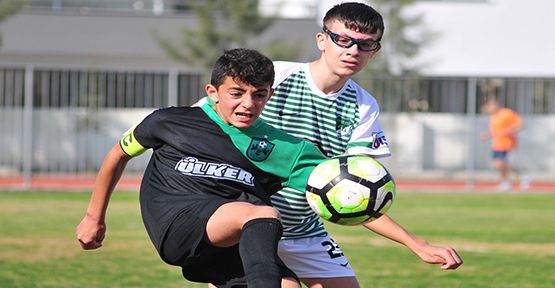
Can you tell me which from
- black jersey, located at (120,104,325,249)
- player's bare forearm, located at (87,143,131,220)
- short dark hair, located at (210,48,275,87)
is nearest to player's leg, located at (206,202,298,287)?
black jersey, located at (120,104,325,249)

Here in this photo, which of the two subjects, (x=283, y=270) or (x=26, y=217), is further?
(x=26, y=217)

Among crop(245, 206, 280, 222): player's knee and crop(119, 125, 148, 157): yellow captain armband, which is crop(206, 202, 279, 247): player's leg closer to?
crop(245, 206, 280, 222): player's knee

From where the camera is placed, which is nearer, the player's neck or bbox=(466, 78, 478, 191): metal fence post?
the player's neck

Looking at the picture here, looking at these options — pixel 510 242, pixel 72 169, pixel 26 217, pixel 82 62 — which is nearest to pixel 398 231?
pixel 510 242

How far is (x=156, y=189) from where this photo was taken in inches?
201

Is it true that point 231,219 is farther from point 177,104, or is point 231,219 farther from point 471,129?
point 471,129

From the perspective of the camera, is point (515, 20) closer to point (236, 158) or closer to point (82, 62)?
point (82, 62)

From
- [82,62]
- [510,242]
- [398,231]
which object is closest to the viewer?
→ [398,231]

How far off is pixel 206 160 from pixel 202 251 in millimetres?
434

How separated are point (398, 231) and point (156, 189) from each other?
1241mm

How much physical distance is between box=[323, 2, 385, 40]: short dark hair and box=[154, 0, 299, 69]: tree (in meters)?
22.4

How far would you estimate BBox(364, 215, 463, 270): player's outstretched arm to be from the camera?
17.0 ft

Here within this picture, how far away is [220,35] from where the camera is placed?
28.5 meters

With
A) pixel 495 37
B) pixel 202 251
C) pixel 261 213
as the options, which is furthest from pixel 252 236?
pixel 495 37
